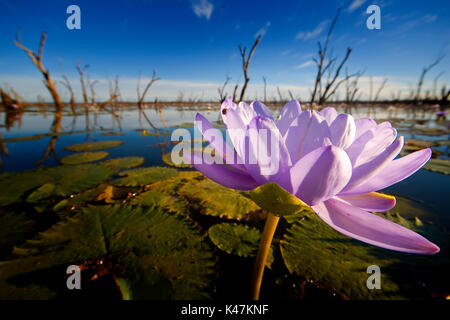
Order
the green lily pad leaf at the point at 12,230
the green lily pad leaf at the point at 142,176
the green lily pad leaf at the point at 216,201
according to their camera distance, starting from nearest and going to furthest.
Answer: the green lily pad leaf at the point at 12,230 → the green lily pad leaf at the point at 216,201 → the green lily pad leaf at the point at 142,176

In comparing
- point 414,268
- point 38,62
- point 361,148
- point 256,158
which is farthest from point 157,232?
point 38,62

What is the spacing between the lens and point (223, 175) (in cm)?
48

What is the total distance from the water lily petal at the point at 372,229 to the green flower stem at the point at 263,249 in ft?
0.39

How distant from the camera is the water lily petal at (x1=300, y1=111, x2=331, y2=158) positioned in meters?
0.45

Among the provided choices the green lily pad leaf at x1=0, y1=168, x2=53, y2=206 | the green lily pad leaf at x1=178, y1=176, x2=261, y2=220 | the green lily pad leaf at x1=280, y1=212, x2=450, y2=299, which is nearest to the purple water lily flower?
the green lily pad leaf at x1=280, y1=212, x2=450, y2=299

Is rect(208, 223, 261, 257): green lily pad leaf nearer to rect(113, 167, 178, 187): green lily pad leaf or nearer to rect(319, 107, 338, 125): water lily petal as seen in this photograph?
rect(319, 107, 338, 125): water lily petal

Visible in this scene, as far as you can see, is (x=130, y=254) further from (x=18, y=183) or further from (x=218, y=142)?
(x=18, y=183)

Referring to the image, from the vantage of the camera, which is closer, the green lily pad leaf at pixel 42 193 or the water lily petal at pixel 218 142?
the water lily petal at pixel 218 142

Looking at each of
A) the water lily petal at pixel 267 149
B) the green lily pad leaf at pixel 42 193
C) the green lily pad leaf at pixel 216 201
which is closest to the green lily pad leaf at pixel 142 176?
the green lily pad leaf at pixel 216 201

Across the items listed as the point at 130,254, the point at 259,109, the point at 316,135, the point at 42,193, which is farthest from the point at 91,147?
the point at 316,135

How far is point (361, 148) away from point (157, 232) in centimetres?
90

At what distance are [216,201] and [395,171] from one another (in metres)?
0.99

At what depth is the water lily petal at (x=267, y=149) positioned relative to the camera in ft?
1.38

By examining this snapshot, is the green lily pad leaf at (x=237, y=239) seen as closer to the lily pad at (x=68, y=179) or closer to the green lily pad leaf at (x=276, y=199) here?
the green lily pad leaf at (x=276, y=199)
